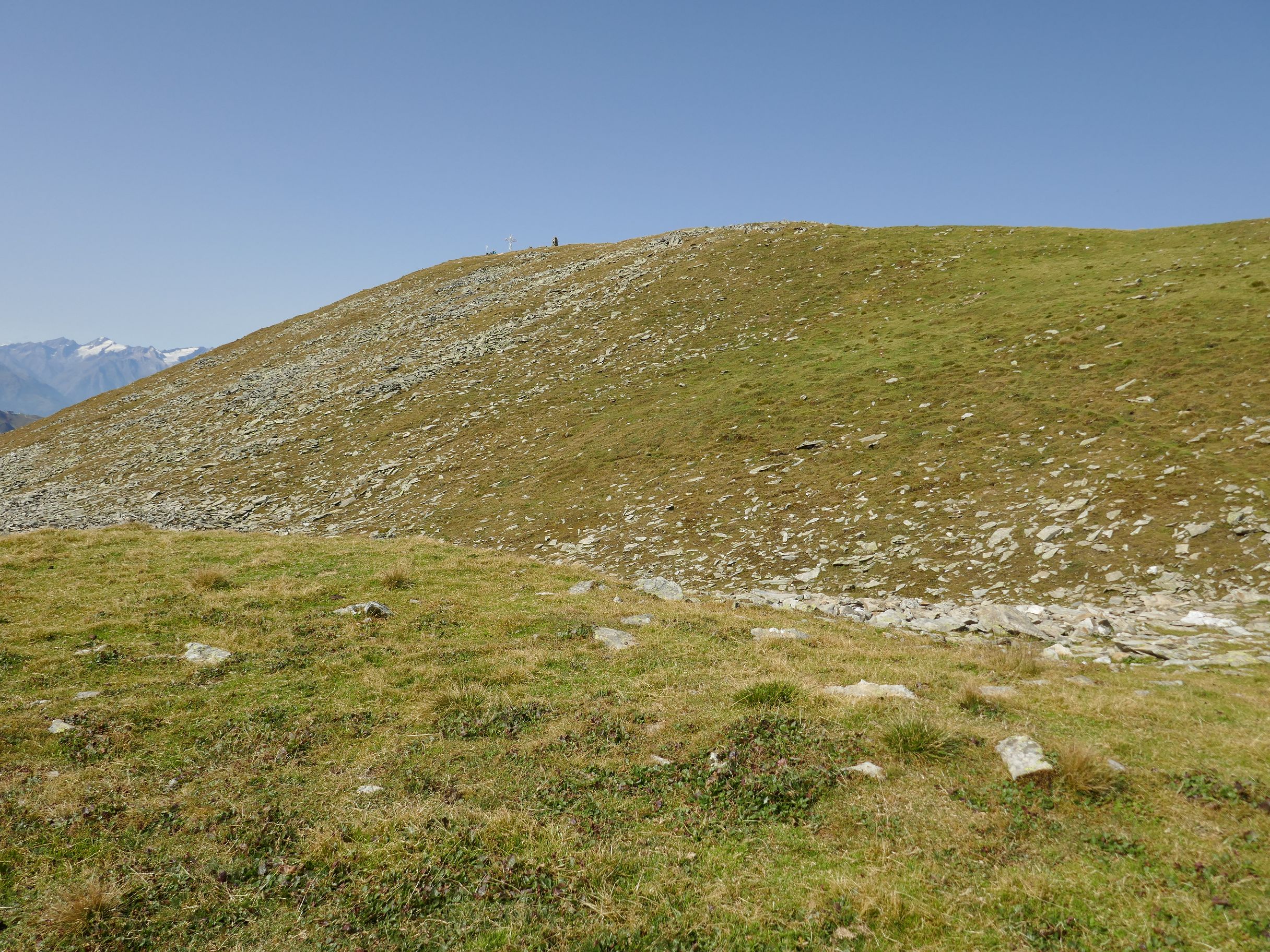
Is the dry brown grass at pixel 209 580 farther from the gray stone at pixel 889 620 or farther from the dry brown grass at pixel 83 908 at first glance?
the gray stone at pixel 889 620

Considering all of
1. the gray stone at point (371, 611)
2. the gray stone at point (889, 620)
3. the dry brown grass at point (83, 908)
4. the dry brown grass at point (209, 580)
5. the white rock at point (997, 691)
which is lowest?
the gray stone at point (889, 620)

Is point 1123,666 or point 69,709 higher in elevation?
point 69,709

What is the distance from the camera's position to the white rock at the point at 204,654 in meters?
11.4

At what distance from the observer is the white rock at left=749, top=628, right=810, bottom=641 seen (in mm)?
12898

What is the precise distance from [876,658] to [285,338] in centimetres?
8357

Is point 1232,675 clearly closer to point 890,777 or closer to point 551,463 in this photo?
point 890,777

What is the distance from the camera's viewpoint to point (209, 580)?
607 inches

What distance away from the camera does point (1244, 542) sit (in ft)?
46.6

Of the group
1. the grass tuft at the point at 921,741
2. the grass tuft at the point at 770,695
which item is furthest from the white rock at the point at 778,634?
the grass tuft at the point at 921,741

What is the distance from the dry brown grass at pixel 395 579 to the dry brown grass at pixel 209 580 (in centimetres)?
371

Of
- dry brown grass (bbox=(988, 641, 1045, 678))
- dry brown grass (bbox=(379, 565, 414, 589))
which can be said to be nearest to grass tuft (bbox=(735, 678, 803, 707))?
dry brown grass (bbox=(988, 641, 1045, 678))

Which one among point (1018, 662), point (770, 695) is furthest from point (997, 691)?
point (770, 695)

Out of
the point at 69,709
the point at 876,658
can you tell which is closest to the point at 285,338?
the point at 69,709

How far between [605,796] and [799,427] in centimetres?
2184
